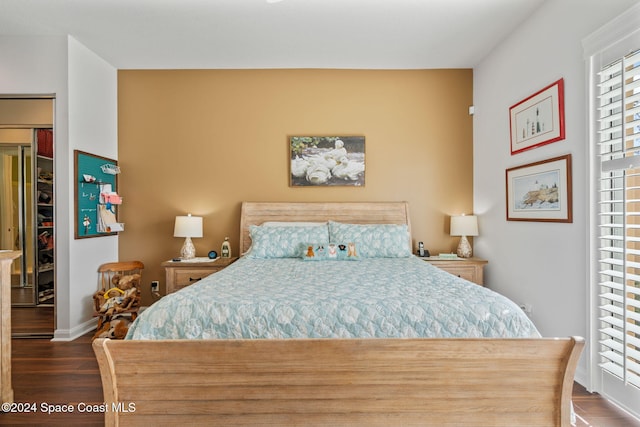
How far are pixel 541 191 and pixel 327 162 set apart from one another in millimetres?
2050

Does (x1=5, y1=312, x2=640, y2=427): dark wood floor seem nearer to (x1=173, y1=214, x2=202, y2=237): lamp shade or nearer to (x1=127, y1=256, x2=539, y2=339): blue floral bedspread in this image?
(x1=127, y1=256, x2=539, y2=339): blue floral bedspread

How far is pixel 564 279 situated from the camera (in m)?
2.40

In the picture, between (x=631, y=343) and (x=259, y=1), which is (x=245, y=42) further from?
(x=631, y=343)

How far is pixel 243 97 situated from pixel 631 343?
3.81m

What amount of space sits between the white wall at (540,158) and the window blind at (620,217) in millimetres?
147

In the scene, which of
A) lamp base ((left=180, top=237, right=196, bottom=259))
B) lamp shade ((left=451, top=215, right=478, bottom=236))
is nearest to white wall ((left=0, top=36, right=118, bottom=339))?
lamp base ((left=180, top=237, right=196, bottom=259))

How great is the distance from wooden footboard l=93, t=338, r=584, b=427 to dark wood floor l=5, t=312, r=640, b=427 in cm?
64

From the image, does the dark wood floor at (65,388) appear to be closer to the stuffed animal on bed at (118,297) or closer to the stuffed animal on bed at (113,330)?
the stuffed animal on bed at (113,330)

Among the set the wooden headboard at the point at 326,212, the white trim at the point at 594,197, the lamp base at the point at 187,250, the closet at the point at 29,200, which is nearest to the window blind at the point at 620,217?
the white trim at the point at 594,197

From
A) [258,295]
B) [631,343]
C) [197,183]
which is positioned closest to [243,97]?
[197,183]

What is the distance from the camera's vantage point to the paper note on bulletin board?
10.3 feet

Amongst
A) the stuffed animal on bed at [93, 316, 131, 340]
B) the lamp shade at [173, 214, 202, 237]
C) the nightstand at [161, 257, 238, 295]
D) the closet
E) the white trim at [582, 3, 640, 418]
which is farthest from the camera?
the closet

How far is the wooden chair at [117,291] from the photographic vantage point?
10.3 ft

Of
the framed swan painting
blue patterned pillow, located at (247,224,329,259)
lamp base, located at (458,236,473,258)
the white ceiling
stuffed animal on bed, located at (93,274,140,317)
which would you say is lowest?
stuffed animal on bed, located at (93,274,140,317)
